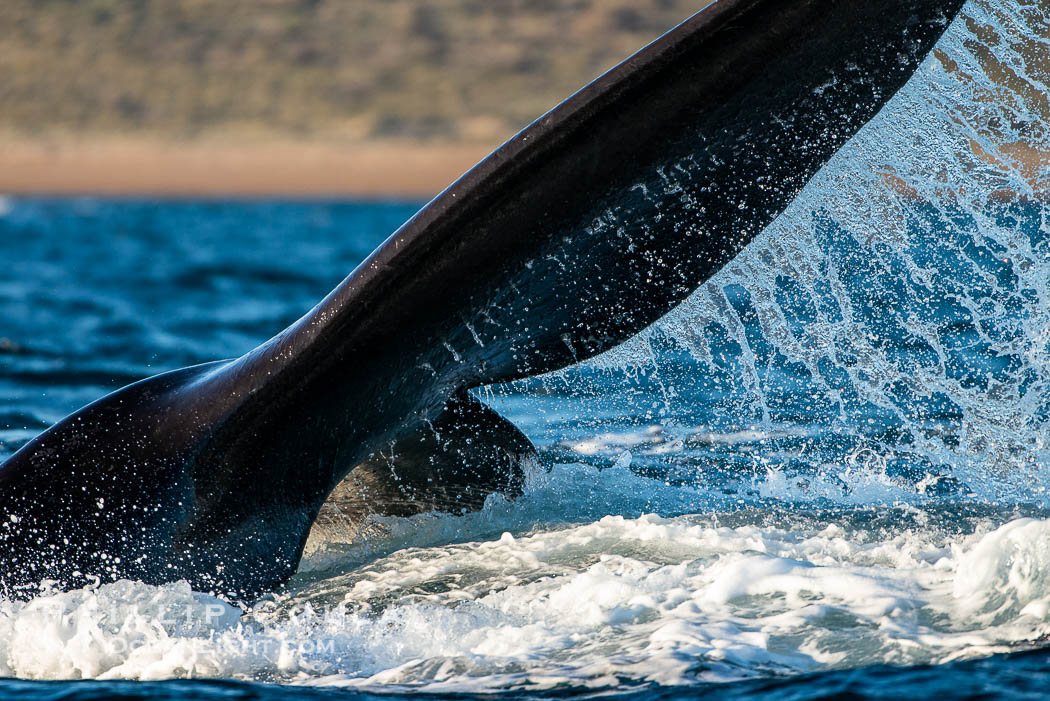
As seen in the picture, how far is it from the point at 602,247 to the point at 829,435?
3560mm

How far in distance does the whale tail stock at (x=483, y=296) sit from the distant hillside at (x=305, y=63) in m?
78.3

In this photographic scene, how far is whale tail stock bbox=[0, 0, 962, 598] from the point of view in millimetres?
3611

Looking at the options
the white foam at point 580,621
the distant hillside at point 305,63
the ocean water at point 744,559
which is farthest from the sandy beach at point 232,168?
the white foam at point 580,621

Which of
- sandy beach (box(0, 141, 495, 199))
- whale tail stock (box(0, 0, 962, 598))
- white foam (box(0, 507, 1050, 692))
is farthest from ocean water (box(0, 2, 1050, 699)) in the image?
sandy beach (box(0, 141, 495, 199))

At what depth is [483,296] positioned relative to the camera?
400 centimetres

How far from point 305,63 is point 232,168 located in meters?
20.3

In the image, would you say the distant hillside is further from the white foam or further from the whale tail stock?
the whale tail stock

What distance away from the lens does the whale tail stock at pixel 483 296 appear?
11.8ft

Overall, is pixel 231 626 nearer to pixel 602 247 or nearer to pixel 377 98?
pixel 602 247

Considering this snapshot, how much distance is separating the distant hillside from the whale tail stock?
257 feet

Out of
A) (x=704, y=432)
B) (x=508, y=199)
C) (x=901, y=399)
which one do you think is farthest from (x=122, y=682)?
(x=901, y=399)

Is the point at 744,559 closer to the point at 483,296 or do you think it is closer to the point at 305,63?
the point at 483,296

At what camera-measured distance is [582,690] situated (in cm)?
382

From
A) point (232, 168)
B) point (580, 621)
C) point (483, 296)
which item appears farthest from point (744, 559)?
point (232, 168)
